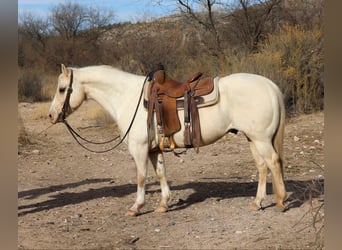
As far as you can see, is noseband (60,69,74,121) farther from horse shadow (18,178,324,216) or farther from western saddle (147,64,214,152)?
horse shadow (18,178,324,216)

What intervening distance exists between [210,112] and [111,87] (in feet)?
4.11

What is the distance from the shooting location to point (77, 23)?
120ft

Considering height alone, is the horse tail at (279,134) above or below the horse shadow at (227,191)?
above

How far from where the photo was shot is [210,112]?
5664 mm

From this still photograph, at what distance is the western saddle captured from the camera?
564 cm

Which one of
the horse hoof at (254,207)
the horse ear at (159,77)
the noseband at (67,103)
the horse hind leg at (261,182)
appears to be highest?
the horse ear at (159,77)

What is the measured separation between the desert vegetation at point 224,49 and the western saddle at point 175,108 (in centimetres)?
216

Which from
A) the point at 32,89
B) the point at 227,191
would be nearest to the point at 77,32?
the point at 32,89

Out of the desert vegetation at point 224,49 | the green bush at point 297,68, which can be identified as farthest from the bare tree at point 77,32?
the green bush at point 297,68

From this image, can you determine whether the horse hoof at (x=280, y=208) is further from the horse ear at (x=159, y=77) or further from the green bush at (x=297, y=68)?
the green bush at (x=297, y=68)

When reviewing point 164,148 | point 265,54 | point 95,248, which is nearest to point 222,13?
point 265,54

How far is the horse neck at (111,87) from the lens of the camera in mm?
5984

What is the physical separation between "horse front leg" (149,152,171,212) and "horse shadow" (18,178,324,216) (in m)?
0.16
